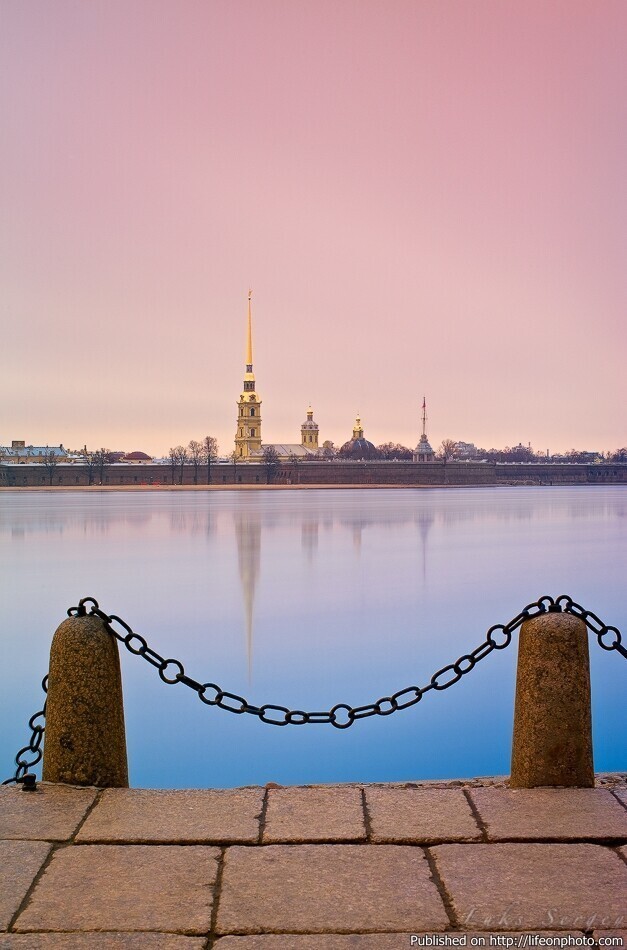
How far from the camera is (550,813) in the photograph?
9.05ft

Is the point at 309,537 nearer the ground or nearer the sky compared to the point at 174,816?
nearer the ground

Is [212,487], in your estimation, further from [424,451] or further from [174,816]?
[174,816]

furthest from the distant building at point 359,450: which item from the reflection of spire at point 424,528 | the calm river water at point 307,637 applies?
the calm river water at point 307,637

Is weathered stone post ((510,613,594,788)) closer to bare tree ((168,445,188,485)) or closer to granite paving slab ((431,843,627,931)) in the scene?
granite paving slab ((431,843,627,931))

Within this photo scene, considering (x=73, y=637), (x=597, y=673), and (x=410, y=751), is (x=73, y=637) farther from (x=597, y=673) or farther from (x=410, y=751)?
(x=597, y=673)

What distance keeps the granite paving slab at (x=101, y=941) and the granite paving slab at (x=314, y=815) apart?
1.86 ft

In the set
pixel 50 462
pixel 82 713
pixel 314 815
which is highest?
pixel 50 462

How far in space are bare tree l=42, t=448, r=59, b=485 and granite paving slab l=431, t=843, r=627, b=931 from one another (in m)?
81.9

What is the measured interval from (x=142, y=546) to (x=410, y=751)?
12660 mm

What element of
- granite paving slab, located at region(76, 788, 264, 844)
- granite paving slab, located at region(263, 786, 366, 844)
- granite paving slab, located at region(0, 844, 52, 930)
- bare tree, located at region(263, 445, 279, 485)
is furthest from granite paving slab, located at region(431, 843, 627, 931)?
bare tree, located at region(263, 445, 279, 485)

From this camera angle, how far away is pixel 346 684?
6.56m

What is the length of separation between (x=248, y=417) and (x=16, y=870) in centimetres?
9562

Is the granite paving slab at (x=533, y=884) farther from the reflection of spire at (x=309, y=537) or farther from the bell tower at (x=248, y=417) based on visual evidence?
the bell tower at (x=248, y=417)

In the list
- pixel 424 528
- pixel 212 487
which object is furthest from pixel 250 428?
pixel 424 528
